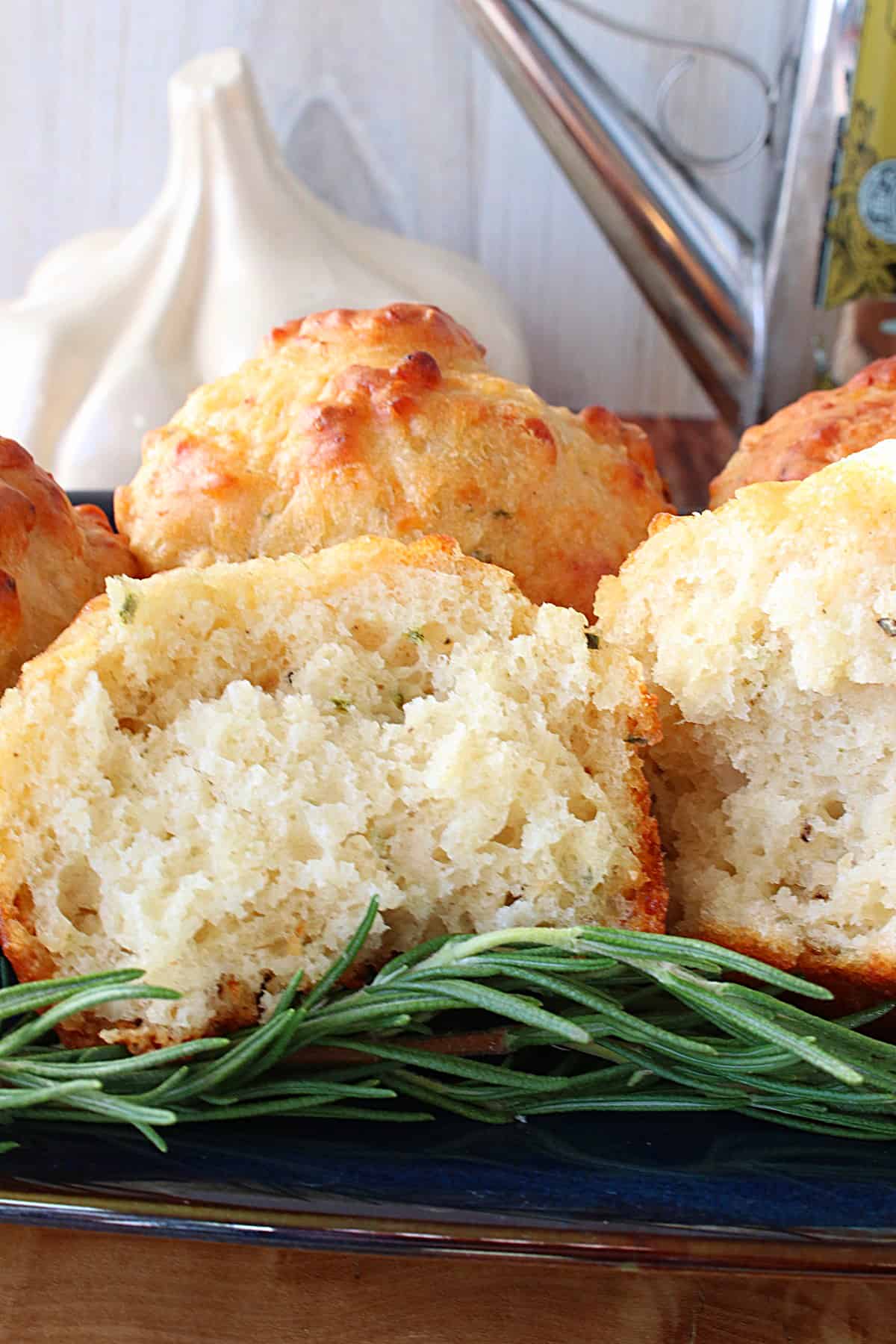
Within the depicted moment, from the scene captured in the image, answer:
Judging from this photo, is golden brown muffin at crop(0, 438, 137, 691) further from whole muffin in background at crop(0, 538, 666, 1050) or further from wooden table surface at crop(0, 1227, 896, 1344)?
wooden table surface at crop(0, 1227, 896, 1344)

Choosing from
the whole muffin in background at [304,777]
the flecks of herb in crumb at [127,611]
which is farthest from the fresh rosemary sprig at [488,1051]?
the flecks of herb in crumb at [127,611]

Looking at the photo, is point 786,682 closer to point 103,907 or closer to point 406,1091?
point 406,1091

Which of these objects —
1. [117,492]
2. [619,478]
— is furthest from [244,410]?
[619,478]

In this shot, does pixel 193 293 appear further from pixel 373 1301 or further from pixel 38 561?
pixel 373 1301

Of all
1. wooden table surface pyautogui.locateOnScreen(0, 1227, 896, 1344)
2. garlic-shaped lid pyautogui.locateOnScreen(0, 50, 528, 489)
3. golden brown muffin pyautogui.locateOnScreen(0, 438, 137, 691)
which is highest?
golden brown muffin pyautogui.locateOnScreen(0, 438, 137, 691)

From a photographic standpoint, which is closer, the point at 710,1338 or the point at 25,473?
the point at 710,1338

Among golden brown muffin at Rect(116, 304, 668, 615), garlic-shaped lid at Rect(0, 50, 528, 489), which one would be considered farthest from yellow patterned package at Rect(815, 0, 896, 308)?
golden brown muffin at Rect(116, 304, 668, 615)
